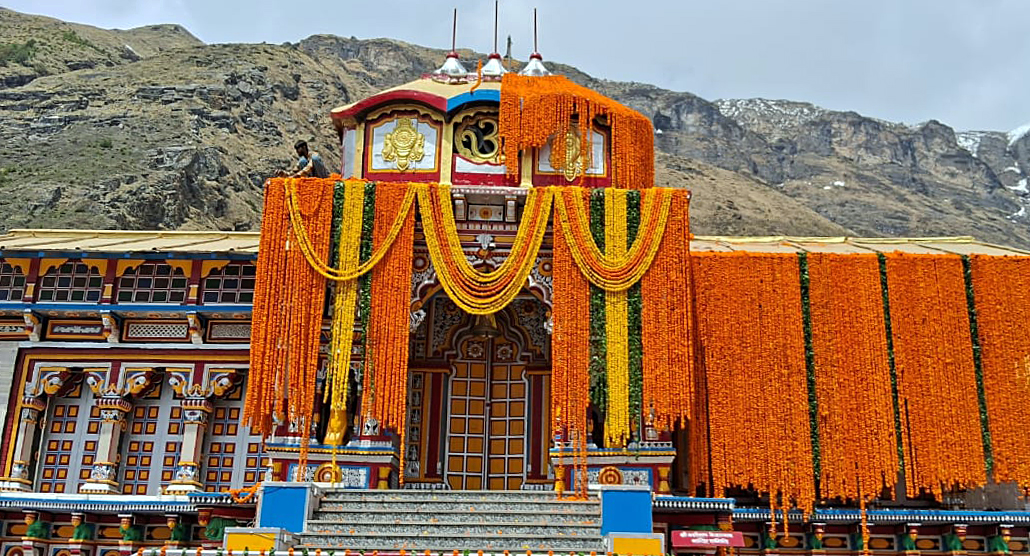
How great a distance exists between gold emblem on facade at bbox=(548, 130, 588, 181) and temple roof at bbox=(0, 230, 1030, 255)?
10.7 feet

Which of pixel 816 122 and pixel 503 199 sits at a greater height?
pixel 816 122

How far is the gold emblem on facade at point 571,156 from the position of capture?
62.3 feet

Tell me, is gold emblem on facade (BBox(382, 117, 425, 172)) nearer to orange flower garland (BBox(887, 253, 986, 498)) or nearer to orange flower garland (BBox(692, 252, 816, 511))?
orange flower garland (BBox(692, 252, 816, 511))

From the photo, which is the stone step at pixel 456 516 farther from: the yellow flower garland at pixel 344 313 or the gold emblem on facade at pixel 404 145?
the gold emblem on facade at pixel 404 145

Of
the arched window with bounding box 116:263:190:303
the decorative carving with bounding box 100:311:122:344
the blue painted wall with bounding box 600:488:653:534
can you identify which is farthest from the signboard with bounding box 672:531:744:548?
the decorative carving with bounding box 100:311:122:344

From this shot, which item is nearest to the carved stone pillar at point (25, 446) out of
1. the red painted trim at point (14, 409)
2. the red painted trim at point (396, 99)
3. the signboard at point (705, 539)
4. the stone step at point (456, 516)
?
the red painted trim at point (14, 409)

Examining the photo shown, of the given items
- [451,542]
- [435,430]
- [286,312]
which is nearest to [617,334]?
[435,430]

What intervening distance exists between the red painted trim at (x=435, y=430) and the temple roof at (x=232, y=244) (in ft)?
15.8

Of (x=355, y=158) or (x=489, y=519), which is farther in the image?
(x=355, y=158)

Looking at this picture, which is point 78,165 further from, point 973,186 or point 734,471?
point 973,186

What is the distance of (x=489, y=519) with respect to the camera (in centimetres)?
1530

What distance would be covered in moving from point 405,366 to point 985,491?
11.8m

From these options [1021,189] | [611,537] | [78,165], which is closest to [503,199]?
[611,537]

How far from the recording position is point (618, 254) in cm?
1750
